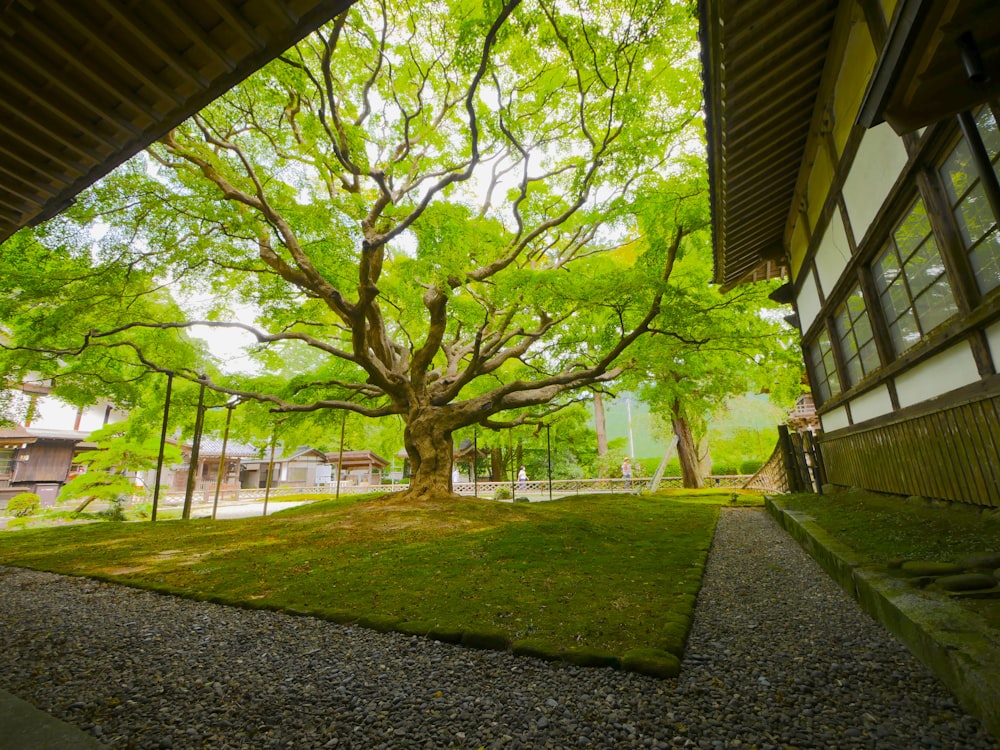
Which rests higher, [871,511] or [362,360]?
[362,360]

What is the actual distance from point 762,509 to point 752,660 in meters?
8.49

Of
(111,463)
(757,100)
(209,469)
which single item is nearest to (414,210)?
(757,100)

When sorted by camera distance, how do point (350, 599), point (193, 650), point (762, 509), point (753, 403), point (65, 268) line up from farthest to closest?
point (753, 403) → point (762, 509) → point (65, 268) → point (350, 599) → point (193, 650)

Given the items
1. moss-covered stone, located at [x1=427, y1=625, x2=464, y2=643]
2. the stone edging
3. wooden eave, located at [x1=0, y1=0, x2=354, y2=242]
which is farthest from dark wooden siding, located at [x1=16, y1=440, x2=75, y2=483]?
the stone edging

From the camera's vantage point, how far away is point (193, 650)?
2.65m

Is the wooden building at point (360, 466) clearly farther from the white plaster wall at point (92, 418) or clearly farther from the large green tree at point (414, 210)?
the large green tree at point (414, 210)

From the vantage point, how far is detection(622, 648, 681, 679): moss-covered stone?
7.01ft

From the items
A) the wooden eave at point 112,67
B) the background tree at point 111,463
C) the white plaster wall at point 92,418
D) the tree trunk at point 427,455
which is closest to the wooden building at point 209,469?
the white plaster wall at point 92,418

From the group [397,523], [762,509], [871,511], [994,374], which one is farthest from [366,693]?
[762,509]

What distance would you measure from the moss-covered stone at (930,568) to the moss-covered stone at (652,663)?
5.45 ft

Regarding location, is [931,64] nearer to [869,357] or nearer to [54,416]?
[869,357]

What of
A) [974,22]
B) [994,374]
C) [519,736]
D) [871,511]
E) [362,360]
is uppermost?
[362,360]

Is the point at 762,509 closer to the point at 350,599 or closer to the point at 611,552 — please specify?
the point at 611,552

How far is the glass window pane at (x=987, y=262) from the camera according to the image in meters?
2.84
